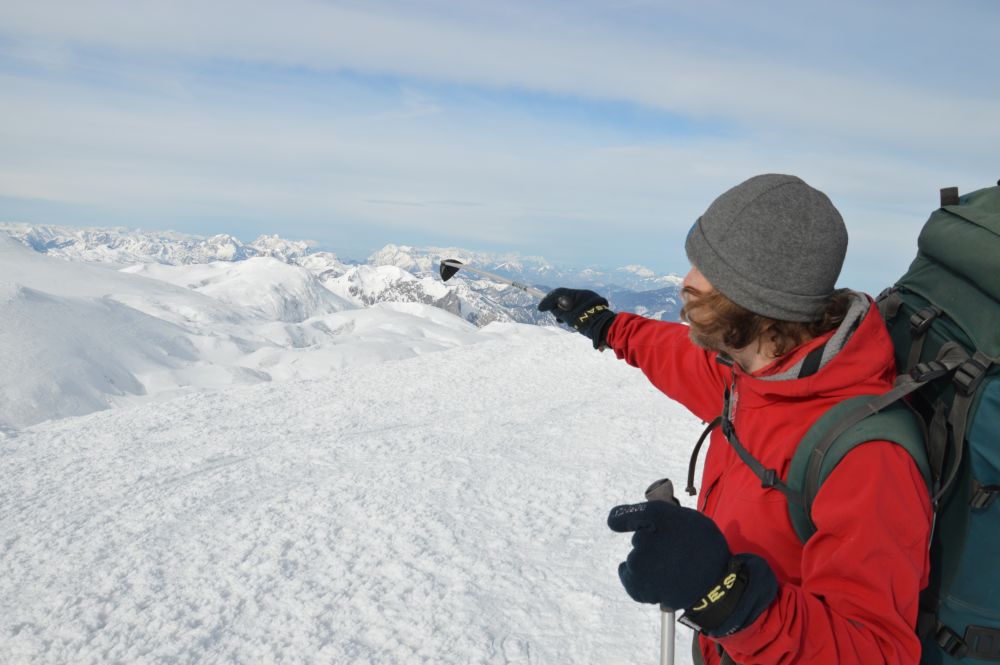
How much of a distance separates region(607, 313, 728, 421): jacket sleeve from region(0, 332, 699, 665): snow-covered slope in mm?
2471

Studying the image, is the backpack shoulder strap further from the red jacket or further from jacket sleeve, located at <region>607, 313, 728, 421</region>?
jacket sleeve, located at <region>607, 313, 728, 421</region>

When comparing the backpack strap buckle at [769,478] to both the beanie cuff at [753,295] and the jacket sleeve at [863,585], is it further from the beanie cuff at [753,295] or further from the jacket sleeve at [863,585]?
the beanie cuff at [753,295]

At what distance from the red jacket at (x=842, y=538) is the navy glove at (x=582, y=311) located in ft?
5.49

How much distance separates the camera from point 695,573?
5.35 feet

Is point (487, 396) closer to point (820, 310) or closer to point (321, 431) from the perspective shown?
point (321, 431)

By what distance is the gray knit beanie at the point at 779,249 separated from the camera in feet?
6.63

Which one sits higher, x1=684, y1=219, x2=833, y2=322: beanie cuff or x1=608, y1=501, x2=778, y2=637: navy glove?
x1=684, y1=219, x2=833, y2=322: beanie cuff

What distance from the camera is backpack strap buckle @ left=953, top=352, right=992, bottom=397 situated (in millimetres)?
1752

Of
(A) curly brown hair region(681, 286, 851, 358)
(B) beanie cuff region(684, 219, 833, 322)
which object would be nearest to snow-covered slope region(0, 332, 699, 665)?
(A) curly brown hair region(681, 286, 851, 358)

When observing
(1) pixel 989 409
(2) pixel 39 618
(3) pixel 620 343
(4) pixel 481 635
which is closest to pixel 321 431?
(2) pixel 39 618

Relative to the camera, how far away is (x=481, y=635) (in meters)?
4.90

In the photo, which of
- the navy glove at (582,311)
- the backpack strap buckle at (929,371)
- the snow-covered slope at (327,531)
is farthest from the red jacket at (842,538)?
the snow-covered slope at (327,531)

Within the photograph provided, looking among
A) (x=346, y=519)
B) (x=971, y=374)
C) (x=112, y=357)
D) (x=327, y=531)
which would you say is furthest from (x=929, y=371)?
(x=112, y=357)

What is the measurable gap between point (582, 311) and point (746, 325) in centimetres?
175
